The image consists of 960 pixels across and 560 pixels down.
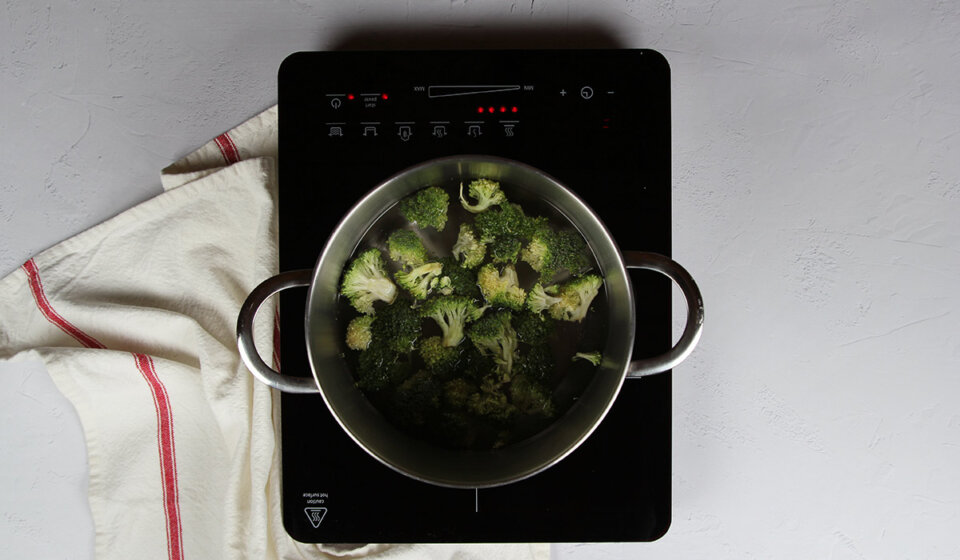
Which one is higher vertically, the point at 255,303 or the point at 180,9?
the point at 180,9

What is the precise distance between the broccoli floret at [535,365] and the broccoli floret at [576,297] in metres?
0.04

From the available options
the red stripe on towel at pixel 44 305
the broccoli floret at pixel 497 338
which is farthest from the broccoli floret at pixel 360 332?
the red stripe on towel at pixel 44 305

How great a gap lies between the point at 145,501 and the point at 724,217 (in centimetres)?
79

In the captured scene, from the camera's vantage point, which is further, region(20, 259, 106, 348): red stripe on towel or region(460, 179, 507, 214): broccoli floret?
region(20, 259, 106, 348): red stripe on towel

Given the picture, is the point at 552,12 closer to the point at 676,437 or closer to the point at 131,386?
the point at 676,437

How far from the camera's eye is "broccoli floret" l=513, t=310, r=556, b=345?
0.73 m

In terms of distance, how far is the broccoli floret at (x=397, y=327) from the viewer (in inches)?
28.6

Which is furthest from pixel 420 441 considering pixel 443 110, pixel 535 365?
pixel 443 110

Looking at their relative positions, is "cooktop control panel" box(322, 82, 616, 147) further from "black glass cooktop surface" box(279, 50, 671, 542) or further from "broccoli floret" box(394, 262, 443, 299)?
"broccoli floret" box(394, 262, 443, 299)

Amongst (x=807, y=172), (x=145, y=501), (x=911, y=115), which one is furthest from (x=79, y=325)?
(x=911, y=115)

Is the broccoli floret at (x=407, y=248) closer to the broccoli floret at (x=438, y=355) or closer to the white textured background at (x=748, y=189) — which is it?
the broccoli floret at (x=438, y=355)

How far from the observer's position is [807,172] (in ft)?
2.71

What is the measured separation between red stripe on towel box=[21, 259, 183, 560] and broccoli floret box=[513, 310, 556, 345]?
1.45ft

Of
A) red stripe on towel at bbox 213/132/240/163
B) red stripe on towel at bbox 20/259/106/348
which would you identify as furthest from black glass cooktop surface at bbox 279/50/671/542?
red stripe on towel at bbox 20/259/106/348
